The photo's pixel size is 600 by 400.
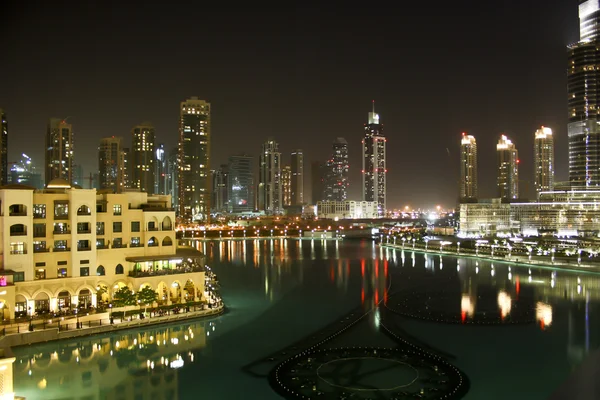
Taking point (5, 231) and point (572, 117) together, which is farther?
point (572, 117)

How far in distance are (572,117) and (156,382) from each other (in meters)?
64.0

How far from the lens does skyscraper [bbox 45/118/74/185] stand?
233ft

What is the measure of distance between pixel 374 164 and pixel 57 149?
8641 cm

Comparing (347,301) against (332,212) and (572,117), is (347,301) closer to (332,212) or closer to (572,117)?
(572,117)

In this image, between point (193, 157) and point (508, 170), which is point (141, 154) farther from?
point (508, 170)

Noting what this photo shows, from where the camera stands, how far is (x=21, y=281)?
1540 cm

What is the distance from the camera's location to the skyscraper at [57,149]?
233 ft

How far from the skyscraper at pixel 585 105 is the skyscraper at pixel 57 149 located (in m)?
69.5

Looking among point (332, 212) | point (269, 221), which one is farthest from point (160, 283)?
point (332, 212)

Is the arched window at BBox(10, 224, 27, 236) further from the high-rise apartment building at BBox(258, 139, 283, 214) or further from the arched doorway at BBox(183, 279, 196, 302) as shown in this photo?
the high-rise apartment building at BBox(258, 139, 283, 214)

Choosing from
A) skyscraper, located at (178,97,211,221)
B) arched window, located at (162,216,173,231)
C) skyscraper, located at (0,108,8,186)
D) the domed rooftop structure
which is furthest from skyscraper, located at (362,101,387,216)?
the domed rooftop structure

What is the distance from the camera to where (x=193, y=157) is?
306 ft

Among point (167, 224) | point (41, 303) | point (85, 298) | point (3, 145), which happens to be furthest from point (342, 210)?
point (41, 303)

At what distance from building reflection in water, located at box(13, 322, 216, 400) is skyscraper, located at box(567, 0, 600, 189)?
5791 cm
